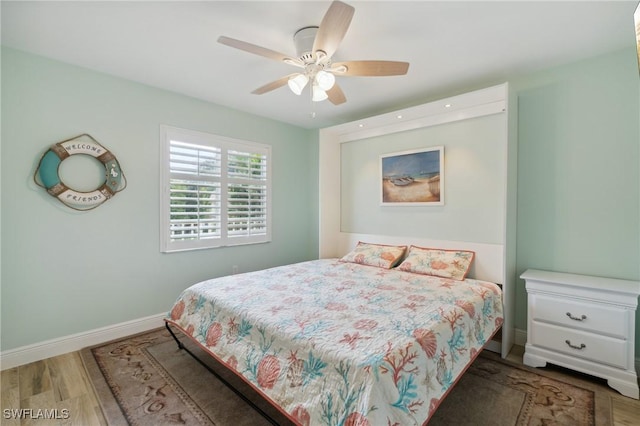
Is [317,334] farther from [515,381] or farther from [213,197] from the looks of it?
[213,197]

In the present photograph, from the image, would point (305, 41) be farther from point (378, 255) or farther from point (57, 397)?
point (57, 397)

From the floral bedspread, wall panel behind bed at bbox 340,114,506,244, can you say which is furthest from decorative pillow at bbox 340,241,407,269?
the floral bedspread

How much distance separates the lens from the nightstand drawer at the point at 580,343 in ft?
6.79

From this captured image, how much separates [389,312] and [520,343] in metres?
1.84

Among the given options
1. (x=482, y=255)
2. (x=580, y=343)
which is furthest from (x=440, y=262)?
(x=580, y=343)

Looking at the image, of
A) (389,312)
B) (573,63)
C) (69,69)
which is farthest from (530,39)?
(69,69)

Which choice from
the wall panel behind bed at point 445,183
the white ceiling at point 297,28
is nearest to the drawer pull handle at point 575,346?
the wall panel behind bed at point 445,183

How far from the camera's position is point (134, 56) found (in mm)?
2461

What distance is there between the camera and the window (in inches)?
127

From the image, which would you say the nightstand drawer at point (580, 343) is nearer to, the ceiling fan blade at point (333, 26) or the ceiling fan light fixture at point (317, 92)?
the ceiling fan light fixture at point (317, 92)

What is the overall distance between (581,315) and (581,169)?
1240 mm

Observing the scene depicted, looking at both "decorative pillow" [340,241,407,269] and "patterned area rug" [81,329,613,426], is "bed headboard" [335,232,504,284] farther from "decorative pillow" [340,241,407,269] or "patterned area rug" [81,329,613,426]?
"patterned area rug" [81,329,613,426]

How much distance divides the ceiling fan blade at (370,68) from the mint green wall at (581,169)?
138 centimetres

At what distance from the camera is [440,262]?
9.80 ft
